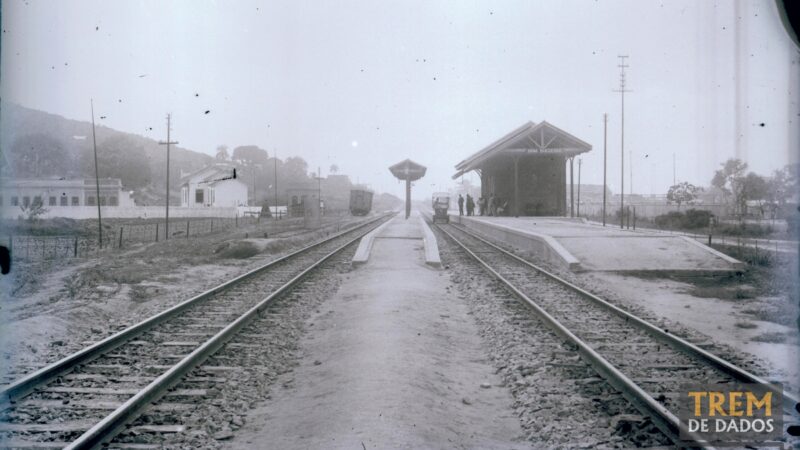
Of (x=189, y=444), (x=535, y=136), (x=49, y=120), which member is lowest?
(x=189, y=444)

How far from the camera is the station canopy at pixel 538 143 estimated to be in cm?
3622

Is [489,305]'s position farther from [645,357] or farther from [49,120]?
[49,120]

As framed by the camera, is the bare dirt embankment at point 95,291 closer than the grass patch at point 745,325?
Yes

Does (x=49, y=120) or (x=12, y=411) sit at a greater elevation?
(x=49, y=120)

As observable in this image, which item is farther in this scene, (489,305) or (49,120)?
(49,120)

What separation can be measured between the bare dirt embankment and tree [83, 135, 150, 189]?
A: 53268mm

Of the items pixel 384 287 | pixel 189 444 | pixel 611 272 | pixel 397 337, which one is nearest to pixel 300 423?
pixel 189 444

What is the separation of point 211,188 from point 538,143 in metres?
39.8

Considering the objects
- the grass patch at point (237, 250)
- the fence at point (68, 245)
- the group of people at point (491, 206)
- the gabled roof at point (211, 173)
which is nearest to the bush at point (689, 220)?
the group of people at point (491, 206)

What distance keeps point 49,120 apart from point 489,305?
148054mm

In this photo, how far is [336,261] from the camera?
17391 millimetres

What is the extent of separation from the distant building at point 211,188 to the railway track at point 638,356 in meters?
55.7

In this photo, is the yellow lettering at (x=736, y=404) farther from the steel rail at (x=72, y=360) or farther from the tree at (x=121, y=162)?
the tree at (x=121, y=162)

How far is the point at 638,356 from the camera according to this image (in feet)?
22.9
